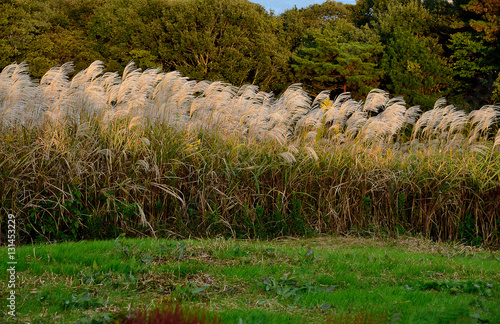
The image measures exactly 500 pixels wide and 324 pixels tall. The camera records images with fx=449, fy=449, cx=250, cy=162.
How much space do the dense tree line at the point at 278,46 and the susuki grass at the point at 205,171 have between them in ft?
54.3

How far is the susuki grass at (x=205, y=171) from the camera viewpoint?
523 centimetres

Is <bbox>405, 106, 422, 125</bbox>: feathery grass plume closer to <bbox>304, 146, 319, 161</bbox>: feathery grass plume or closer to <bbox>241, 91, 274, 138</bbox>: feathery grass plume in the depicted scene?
<bbox>304, 146, 319, 161</bbox>: feathery grass plume

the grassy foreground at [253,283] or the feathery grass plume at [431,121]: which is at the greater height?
the feathery grass plume at [431,121]

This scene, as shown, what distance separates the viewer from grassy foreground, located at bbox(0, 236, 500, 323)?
9.48 ft

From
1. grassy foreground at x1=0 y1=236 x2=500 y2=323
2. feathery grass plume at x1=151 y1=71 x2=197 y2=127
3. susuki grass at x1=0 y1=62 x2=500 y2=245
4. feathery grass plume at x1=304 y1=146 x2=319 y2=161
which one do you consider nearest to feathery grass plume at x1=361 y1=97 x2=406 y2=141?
susuki grass at x1=0 y1=62 x2=500 y2=245

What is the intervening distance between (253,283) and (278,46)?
24902 millimetres

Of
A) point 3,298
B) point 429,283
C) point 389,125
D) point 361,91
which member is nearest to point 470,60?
point 361,91

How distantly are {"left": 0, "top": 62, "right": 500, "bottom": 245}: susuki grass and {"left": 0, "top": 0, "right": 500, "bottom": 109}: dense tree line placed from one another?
1655 centimetres

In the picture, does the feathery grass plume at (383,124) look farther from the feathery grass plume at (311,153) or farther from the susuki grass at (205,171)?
the feathery grass plume at (311,153)

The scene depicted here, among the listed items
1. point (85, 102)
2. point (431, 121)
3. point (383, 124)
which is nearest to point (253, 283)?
point (85, 102)

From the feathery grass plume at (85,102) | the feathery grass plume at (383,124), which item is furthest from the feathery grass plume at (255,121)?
the feathery grass plume at (85,102)

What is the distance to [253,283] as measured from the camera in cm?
362

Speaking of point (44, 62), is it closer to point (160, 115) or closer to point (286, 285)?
point (160, 115)

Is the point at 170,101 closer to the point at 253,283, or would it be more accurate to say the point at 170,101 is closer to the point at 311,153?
the point at 311,153
